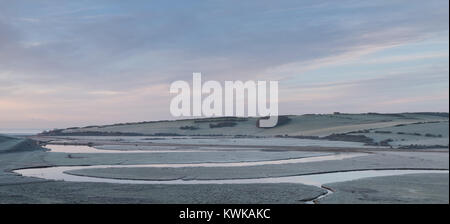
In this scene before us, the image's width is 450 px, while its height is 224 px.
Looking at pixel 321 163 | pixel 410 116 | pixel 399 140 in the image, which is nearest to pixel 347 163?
pixel 321 163

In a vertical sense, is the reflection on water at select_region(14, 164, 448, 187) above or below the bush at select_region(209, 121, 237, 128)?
below

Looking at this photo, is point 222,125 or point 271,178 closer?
point 271,178

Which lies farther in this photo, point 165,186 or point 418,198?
point 165,186

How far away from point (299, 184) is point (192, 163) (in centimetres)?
1164

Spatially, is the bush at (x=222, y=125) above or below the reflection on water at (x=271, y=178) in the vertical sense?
above

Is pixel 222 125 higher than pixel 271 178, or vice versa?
pixel 222 125

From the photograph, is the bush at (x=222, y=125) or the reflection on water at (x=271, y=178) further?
the bush at (x=222, y=125)

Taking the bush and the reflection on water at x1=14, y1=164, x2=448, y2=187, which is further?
the bush
